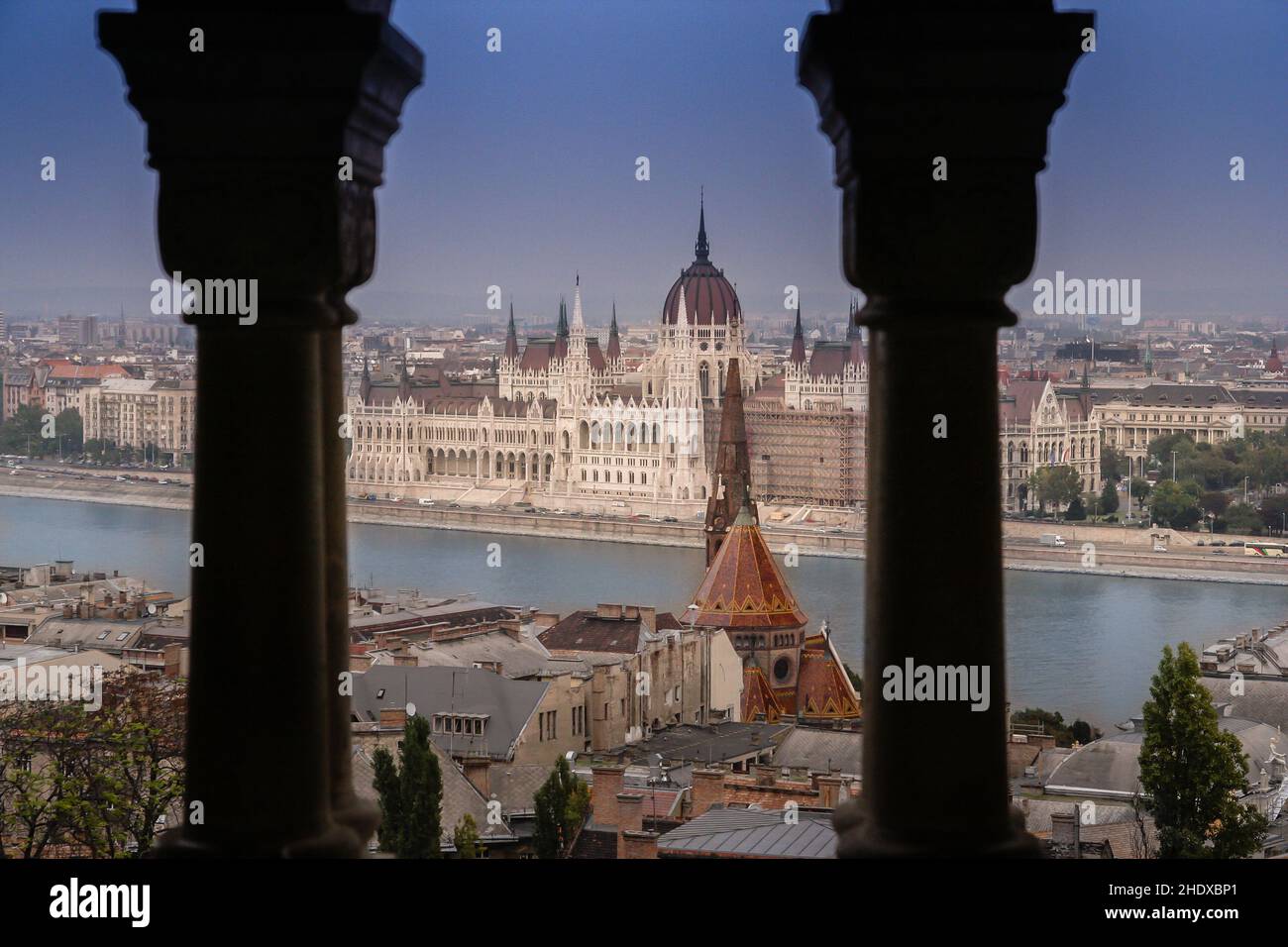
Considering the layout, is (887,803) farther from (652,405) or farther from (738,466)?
(652,405)

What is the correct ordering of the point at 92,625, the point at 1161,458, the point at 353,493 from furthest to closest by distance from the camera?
1. the point at 353,493
2. the point at 1161,458
3. the point at 92,625

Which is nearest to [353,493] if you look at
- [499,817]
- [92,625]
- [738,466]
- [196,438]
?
[738,466]

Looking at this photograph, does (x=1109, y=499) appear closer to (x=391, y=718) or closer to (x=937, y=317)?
(x=391, y=718)

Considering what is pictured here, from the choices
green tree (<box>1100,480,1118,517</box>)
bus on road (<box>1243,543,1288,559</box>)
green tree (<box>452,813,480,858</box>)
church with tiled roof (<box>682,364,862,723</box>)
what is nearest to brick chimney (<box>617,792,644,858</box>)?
green tree (<box>452,813,480,858</box>)

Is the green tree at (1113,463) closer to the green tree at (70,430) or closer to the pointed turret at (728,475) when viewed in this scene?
the pointed turret at (728,475)

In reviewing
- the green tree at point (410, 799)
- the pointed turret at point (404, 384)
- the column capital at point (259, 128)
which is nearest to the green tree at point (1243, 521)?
the pointed turret at point (404, 384)

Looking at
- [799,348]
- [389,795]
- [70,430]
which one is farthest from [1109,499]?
[389,795]
